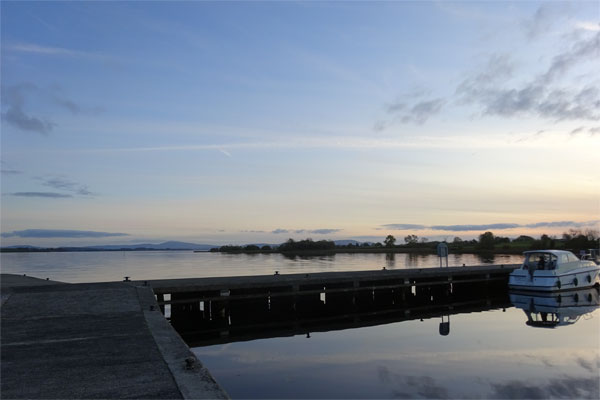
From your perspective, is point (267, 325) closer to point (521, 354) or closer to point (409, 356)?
point (409, 356)

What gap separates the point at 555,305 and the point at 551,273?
10.9 ft

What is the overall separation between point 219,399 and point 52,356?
157 inches

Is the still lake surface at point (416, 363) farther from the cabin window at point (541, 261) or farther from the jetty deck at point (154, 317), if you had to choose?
the cabin window at point (541, 261)

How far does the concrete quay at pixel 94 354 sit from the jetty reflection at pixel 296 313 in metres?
5.14

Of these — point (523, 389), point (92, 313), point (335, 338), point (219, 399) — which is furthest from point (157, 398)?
point (335, 338)

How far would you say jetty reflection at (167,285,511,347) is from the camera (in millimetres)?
18750

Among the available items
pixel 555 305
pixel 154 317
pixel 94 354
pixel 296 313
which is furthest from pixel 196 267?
pixel 94 354

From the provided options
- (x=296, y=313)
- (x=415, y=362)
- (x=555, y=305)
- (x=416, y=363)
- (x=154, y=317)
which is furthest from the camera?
(x=555, y=305)

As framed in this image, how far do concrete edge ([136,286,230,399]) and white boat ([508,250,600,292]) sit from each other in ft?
82.6

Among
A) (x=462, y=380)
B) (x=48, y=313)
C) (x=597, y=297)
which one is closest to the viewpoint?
(x=462, y=380)

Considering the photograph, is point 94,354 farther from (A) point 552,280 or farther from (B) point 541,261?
(B) point 541,261

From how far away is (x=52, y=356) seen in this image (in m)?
8.01

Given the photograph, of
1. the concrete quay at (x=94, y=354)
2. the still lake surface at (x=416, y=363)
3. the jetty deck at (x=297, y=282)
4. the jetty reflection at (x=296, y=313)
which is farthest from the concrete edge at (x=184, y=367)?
the jetty deck at (x=297, y=282)

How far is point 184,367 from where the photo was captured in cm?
732
